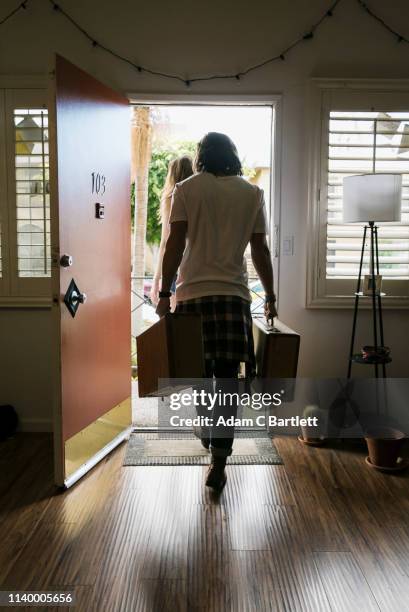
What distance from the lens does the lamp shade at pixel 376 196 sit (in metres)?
3.01

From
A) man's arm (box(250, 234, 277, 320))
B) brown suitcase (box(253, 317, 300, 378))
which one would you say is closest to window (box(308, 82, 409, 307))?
man's arm (box(250, 234, 277, 320))

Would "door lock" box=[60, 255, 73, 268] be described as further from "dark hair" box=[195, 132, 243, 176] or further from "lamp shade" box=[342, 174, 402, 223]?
"lamp shade" box=[342, 174, 402, 223]

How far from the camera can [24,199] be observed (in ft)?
10.7

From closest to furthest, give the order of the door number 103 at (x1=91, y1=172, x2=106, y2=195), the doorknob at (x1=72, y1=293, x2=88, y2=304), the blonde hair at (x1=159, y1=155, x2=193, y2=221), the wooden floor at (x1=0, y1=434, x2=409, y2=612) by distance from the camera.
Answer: the wooden floor at (x1=0, y1=434, x2=409, y2=612), the doorknob at (x1=72, y1=293, x2=88, y2=304), the door number 103 at (x1=91, y1=172, x2=106, y2=195), the blonde hair at (x1=159, y1=155, x2=193, y2=221)

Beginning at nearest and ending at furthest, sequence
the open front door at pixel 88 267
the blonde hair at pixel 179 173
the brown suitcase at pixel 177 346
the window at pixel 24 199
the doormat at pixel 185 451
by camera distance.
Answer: the brown suitcase at pixel 177 346 < the open front door at pixel 88 267 < the doormat at pixel 185 451 < the blonde hair at pixel 179 173 < the window at pixel 24 199

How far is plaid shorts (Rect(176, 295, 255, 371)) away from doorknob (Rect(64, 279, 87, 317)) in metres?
0.51

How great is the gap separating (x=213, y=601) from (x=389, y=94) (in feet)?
9.40

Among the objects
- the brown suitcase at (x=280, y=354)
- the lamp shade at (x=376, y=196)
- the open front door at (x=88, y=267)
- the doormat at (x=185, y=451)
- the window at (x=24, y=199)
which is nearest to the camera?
the brown suitcase at (x=280, y=354)

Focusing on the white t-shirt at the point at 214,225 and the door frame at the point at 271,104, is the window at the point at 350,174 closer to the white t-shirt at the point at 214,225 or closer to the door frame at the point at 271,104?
the door frame at the point at 271,104

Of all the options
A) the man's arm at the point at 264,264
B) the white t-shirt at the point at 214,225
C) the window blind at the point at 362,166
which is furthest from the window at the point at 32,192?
the window blind at the point at 362,166

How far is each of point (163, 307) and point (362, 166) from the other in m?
1.70

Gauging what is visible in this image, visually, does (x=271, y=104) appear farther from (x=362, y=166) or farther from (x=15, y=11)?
(x=15, y=11)

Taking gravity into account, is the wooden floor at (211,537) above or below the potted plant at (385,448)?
below

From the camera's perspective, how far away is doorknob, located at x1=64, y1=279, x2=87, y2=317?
2537 millimetres
